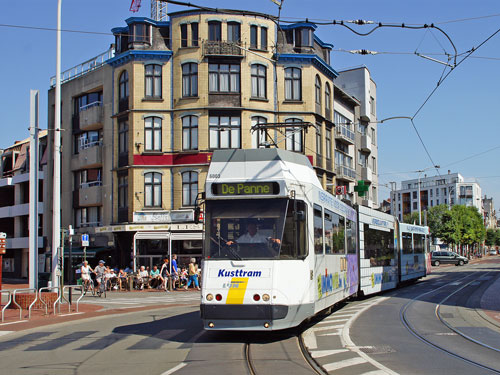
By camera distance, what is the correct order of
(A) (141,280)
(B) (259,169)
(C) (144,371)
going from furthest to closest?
1. (A) (141,280)
2. (B) (259,169)
3. (C) (144,371)

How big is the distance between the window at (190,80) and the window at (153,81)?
157cm

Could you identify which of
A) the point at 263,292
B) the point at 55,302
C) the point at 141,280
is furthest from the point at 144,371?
the point at 141,280

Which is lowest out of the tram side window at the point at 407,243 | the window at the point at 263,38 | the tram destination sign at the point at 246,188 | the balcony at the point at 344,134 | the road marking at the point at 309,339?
the road marking at the point at 309,339

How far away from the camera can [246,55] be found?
3712 centimetres

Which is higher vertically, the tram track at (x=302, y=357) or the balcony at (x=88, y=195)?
the balcony at (x=88, y=195)

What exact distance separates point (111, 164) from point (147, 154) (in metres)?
3.40

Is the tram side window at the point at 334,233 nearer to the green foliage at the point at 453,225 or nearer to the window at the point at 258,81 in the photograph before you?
the window at the point at 258,81

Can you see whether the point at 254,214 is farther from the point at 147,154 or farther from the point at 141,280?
the point at 147,154

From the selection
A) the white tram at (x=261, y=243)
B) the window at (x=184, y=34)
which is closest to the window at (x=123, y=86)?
the window at (x=184, y=34)

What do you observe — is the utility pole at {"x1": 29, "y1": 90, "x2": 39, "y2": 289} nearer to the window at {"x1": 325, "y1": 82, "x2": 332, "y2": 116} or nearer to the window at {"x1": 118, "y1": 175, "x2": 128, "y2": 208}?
the window at {"x1": 118, "y1": 175, "x2": 128, "y2": 208}

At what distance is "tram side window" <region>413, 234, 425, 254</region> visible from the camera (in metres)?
30.6

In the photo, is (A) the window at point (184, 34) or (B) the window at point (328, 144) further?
(B) the window at point (328, 144)

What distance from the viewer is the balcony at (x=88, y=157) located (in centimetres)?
4047

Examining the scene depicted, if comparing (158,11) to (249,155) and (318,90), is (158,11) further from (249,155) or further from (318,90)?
(249,155)
